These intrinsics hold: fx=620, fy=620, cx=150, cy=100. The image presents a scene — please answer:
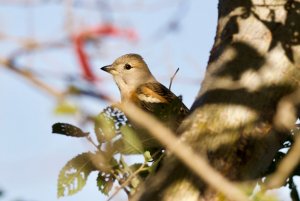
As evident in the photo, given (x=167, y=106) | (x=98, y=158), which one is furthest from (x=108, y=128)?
(x=167, y=106)

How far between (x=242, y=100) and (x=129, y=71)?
525cm

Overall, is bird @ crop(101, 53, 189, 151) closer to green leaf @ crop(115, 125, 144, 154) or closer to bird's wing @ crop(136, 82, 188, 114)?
bird's wing @ crop(136, 82, 188, 114)

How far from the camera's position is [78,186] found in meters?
3.14

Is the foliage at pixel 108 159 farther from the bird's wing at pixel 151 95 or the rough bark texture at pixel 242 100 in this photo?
the bird's wing at pixel 151 95

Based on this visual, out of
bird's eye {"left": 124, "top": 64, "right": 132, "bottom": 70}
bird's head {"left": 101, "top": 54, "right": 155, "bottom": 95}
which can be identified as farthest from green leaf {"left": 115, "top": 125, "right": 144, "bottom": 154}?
bird's eye {"left": 124, "top": 64, "right": 132, "bottom": 70}

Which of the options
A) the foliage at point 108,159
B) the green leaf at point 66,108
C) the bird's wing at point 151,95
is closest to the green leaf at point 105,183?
the foliage at point 108,159

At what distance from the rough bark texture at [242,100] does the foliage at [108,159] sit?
0.27 m

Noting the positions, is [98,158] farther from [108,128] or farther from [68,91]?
[68,91]

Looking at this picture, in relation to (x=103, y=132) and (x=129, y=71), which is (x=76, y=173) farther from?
(x=129, y=71)

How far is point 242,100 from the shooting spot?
111 inches

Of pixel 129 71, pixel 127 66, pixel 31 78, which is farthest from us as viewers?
pixel 127 66

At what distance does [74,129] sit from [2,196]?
47cm

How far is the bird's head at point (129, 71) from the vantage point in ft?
25.7

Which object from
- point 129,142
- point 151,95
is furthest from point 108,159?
point 151,95
